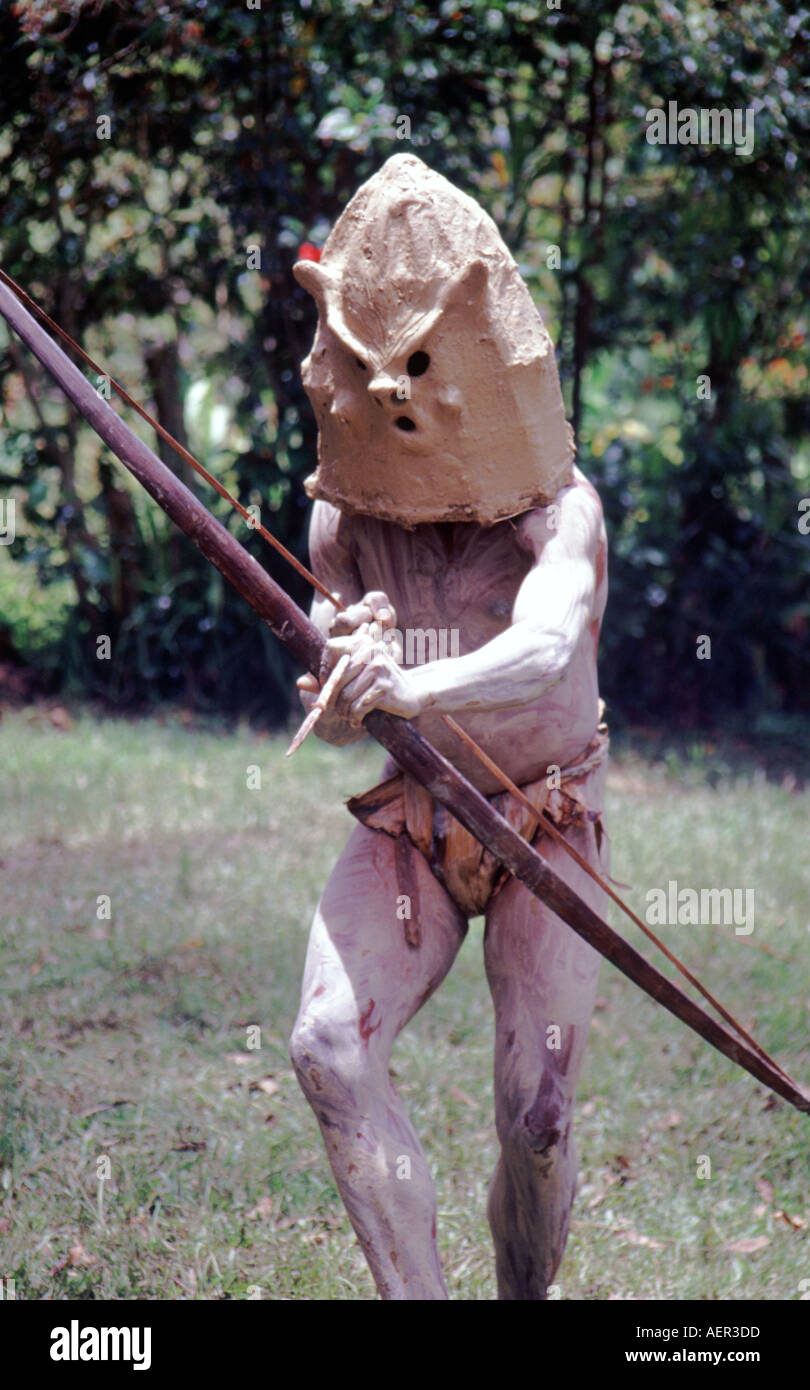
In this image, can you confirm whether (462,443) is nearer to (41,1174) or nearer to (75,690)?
(41,1174)

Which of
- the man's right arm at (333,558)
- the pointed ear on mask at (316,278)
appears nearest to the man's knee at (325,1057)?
the man's right arm at (333,558)

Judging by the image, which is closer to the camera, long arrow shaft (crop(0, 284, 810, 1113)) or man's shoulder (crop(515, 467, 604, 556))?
long arrow shaft (crop(0, 284, 810, 1113))

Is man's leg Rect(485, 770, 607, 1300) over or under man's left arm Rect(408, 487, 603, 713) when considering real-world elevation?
under

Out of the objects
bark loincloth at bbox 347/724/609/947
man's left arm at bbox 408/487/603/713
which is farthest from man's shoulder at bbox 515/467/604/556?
bark loincloth at bbox 347/724/609/947

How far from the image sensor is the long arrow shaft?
7.30 feet

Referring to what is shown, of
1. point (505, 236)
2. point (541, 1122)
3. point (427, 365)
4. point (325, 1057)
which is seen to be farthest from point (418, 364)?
point (505, 236)

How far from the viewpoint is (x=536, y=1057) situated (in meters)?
2.40

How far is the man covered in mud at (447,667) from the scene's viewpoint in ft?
7.41

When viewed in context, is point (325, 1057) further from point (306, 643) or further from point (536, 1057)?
point (306, 643)

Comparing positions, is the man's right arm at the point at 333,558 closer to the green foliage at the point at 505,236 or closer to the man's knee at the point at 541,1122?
the man's knee at the point at 541,1122

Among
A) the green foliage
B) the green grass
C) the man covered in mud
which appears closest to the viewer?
the man covered in mud

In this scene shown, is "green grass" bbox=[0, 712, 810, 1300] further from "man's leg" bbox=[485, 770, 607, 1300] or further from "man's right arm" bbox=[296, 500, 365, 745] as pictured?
"man's right arm" bbox=[296, 500, 365, 745]

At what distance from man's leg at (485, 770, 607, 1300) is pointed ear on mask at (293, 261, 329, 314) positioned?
1.05 metres

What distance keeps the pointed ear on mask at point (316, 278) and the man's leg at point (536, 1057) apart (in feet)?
3.46
